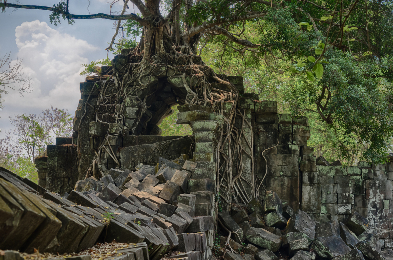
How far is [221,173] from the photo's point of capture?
8.18 m

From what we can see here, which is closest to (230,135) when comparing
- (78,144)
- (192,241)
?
(78,144)

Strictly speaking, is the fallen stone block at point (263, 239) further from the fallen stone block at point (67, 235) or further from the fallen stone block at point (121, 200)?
the fallen stone block at point (67, 235)

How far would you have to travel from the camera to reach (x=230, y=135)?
27.4 ft

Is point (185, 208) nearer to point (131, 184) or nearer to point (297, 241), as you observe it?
point (131, 184)

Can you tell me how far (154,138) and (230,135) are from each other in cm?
176

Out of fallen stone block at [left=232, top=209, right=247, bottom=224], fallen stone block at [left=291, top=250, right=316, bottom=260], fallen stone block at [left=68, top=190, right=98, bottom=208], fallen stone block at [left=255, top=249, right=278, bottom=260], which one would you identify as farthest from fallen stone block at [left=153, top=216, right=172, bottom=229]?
fallen stone block at [left=232, top=209, right=247, bottom=224]

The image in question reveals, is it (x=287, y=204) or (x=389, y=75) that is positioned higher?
(x=389, y=75)

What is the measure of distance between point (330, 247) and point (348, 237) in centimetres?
80

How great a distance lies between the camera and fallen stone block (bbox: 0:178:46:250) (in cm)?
180

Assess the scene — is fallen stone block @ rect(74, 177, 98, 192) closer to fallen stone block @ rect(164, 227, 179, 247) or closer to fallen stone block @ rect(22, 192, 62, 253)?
fallen stone block @ rect(164, 227, 179, 247)

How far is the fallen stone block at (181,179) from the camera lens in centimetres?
533

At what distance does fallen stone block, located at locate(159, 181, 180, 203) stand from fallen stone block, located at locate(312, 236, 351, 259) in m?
3.03

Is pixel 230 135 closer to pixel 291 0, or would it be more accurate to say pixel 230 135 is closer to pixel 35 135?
pixel 291 0

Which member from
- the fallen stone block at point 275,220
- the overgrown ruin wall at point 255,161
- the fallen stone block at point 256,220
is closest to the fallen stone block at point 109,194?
the overgrown ruin wall at point 255,161
